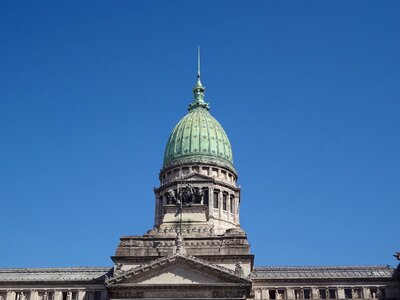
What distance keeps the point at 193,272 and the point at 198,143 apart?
3359 cm

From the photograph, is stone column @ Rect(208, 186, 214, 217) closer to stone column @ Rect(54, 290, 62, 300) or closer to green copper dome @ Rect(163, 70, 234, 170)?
green copper dome @ Rect(163, 70, 234, 170)

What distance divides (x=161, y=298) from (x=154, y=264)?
3.96 metres

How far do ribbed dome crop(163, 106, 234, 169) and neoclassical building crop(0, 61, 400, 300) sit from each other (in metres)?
3.69

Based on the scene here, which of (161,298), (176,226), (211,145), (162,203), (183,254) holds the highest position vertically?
(211,145)

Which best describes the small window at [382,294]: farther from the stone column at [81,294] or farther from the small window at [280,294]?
the stone column at [81,294]

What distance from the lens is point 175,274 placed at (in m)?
71.1

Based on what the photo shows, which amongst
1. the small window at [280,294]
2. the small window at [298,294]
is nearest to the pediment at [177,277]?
the small window at [280,294]

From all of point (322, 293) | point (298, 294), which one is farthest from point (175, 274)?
point (322, 293)

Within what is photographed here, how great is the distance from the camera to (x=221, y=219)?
95188 mm

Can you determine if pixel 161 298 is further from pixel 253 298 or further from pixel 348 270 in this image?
pixel 348 270

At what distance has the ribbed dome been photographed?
100 m

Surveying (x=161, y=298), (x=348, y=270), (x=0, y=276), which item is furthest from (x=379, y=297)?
(x=0, y=276)

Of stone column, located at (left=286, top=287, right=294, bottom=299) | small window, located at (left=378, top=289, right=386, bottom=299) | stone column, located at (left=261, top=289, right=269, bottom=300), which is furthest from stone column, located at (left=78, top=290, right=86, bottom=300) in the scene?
small window, located at (left=378, top=289, right=386, bottom=299)

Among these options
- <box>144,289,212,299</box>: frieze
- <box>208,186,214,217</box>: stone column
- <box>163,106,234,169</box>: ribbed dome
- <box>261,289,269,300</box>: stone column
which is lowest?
<box>144,289,212,299</box>: frieze
